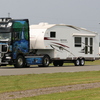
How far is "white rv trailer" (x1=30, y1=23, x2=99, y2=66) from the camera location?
37562 mm

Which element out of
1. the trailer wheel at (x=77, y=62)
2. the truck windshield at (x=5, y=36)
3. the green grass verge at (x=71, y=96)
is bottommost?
the green grass verge at (x=71, y=96)

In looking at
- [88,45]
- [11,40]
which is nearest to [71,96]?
[11,40]

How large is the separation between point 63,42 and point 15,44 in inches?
228

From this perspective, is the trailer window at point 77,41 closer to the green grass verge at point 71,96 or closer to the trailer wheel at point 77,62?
the trailer wheel at point 77,62

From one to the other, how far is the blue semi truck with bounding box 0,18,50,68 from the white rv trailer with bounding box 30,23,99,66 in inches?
54.4

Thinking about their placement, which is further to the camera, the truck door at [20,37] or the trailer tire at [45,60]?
the trailer tire at [45,60]

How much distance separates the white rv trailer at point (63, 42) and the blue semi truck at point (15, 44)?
1381 millimetres

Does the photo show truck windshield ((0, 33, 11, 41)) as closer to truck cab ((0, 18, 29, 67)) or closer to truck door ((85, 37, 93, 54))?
truck cab ((0, 18, 29, 67))

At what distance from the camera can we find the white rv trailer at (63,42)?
123ft

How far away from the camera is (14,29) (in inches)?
1379

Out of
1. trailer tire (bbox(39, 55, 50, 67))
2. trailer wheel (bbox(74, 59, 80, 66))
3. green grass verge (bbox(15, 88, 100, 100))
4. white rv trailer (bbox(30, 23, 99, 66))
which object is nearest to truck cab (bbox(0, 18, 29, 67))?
white rv trailer (bbox(30, 23, 99, 66))

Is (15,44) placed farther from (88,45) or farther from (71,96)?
(71,96)

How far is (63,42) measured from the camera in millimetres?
39406

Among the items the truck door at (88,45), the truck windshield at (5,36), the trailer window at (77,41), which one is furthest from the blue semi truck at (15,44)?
the truck door at (88,45)
